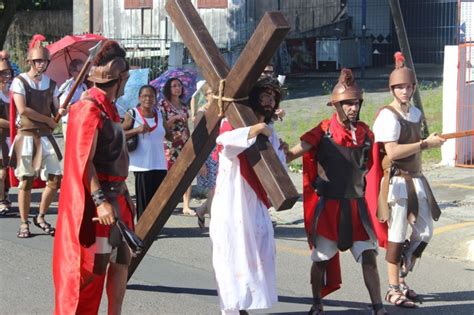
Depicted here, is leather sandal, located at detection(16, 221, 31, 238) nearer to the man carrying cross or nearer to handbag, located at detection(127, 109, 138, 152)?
handbag, located at detection(127, 109, 138, 152)

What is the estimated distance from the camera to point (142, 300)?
7.28 metres

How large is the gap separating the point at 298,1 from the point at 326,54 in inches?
83.7

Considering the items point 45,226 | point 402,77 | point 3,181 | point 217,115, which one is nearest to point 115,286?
point 217,115

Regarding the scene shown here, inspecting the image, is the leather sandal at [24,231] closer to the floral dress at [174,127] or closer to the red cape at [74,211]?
the floral dress at [174,127]

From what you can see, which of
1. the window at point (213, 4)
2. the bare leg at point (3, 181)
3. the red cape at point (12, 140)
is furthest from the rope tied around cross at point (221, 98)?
the window at point (213, 4)

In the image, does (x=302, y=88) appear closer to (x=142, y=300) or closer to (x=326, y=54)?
(x=326, y=54)

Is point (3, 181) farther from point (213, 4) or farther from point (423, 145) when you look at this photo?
point (213, 4)

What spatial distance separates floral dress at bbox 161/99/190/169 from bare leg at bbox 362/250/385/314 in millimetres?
4379

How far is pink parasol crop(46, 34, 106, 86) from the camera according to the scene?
13305 millimetres

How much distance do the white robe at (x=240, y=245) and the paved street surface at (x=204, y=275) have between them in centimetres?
93

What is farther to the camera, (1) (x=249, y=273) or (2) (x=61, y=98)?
(2) (x=61, y=98)

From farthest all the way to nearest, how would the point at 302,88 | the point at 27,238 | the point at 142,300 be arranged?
the point at 302,88 < the point at 27,238 < the point at 142,300

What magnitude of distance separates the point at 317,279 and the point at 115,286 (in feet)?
4.97

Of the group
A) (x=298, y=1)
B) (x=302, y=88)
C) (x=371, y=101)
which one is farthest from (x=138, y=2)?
(x=371, y=101)
